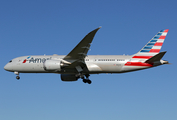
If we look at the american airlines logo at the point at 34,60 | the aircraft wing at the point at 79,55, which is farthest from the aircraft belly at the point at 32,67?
the aircraft wing at the point at 79,55

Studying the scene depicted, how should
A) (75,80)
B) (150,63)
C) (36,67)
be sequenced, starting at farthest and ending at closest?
(75,80) < (36,67) < (150,63)

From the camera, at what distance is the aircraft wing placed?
111 feet

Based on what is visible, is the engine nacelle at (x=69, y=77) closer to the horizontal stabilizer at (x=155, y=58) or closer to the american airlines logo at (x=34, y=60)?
the american airlines logo at (x=34, y=60)

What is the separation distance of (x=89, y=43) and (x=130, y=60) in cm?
710

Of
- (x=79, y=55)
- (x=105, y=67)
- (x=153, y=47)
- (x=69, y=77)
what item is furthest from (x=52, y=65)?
(x=153, y=47)

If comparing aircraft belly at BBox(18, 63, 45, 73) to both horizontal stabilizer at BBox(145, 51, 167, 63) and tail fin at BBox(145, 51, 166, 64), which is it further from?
horizontal stabilizer at BBox(145, 51, 167, 63)

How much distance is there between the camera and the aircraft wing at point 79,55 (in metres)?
33.9

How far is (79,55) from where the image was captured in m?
37.2

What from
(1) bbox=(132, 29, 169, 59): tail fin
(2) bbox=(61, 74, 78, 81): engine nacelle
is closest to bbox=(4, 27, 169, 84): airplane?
(1) bbox=(132, 29, 169, 59): tail fin

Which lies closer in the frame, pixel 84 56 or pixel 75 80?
pixel 84 56

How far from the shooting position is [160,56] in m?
35.6

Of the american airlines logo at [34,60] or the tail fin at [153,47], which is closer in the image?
the tail fin at [153,47]

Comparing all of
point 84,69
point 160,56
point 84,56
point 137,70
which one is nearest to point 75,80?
point 84,69

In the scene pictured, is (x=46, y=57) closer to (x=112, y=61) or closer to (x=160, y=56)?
(x=112, y=61)
